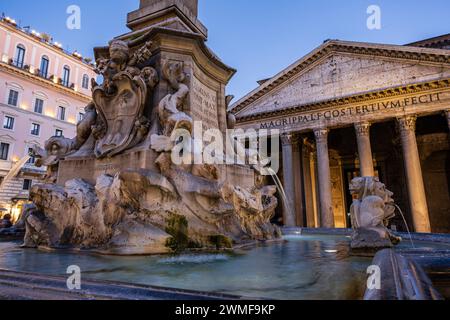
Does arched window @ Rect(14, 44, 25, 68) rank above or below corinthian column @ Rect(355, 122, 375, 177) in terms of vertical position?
above

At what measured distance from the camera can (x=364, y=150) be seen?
18453 millimetres

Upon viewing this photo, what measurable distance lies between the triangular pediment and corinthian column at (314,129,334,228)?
295 cm

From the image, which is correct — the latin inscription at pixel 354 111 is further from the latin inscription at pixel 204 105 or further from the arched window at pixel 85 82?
the arched window at pixel 85 82

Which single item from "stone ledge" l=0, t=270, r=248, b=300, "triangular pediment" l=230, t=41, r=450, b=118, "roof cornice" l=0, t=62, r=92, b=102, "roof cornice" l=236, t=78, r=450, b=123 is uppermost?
"roof cornice" l=0, t=62, r=92, b=102

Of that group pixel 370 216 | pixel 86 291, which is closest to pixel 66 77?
pixel 370 216

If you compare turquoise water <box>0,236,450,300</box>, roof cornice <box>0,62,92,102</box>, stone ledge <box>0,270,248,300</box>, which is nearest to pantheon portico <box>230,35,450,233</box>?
turquoise water <box>0,236,450,300</box>

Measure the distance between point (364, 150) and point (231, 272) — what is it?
733 inches

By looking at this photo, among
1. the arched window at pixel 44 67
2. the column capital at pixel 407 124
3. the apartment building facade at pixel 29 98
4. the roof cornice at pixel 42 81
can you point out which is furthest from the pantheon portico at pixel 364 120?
the arched window at pixel 44 67

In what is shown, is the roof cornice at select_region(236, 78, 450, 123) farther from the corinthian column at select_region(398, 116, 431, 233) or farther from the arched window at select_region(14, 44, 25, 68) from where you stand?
the arched window at select_region(14, 44, 25, 68)

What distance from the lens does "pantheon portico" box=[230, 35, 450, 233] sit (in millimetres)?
17109

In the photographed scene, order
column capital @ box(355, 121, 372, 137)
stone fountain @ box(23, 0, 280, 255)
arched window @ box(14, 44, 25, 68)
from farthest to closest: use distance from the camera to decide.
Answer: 1. arched window @ box(14, 44, 25, 68)
2. column capital @ box(355, 121, 372, 137)
3. stone fountain @ box(23, 0, 280, 255)
